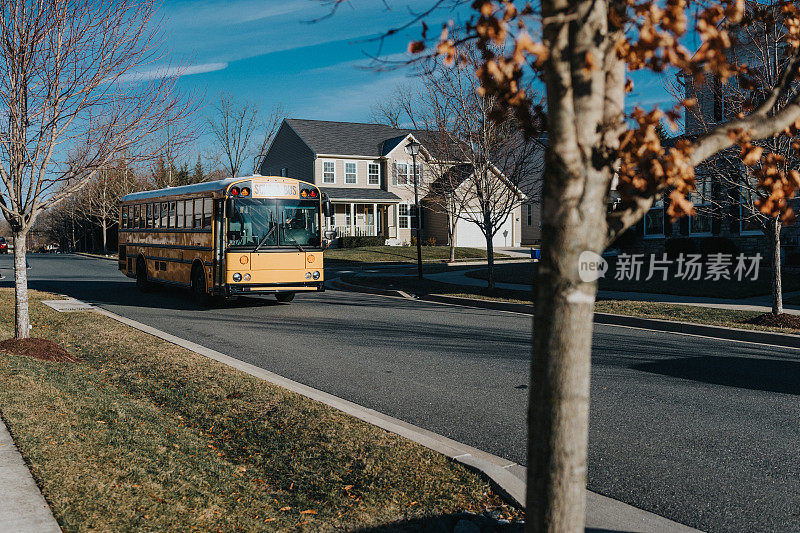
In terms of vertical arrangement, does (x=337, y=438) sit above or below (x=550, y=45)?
below

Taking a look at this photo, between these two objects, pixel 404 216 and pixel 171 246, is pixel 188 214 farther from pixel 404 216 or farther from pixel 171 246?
pixel 404 216

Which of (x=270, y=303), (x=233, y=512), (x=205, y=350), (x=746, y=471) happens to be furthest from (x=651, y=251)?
(x=233, y=512)

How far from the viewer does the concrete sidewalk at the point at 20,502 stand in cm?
387

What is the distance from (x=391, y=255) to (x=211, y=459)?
32929mm

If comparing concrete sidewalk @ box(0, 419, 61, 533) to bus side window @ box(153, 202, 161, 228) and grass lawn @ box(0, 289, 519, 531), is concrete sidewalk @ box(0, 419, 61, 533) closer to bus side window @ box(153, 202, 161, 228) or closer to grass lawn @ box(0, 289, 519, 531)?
grass lawn @ box(0, 289, 519, 531)

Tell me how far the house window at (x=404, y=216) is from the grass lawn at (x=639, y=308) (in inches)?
1104

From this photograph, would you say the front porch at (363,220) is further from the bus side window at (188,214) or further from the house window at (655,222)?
the bus side window at (188,214)

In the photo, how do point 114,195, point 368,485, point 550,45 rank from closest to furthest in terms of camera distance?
point 550,45, point 368,485, point 114,195

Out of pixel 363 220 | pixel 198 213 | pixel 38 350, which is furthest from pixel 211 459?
pixel 363 220

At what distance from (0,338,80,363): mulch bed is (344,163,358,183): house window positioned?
125 feet

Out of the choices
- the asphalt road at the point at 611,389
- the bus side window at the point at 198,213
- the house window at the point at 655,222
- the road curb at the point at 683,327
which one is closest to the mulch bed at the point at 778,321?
the road curb at the point at 683,327

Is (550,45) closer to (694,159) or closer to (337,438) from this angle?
(694,159)

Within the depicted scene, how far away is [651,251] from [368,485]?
2584 cm

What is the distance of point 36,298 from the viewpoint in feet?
55.9
